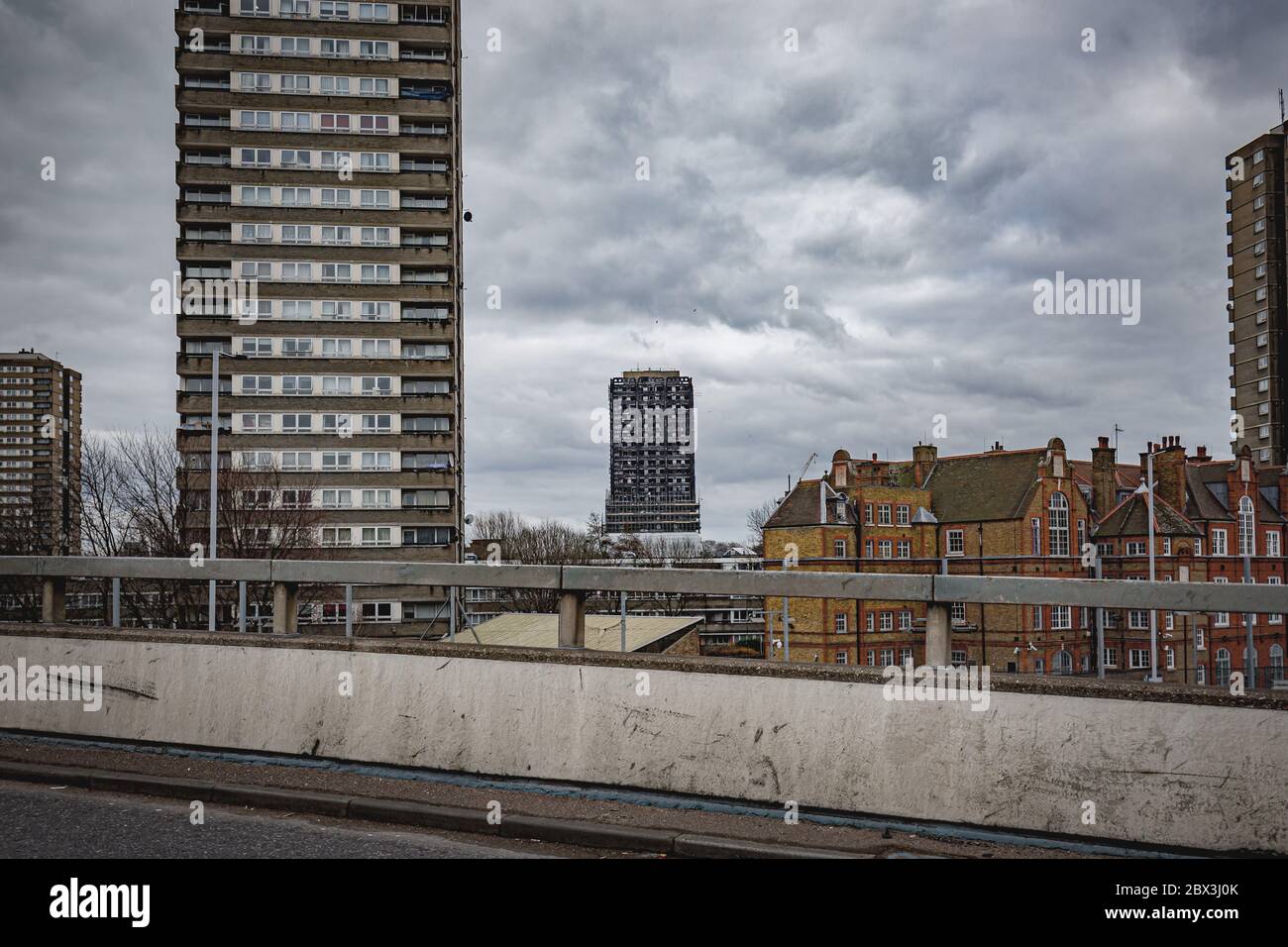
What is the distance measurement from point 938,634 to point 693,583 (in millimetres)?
1532

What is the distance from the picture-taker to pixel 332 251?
78.1 meters

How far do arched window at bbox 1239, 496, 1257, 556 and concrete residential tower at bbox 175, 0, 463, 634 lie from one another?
53815 mm

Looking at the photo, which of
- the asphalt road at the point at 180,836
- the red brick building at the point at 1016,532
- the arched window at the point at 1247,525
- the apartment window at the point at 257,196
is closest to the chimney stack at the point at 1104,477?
the red brick building at the point at 1016,532

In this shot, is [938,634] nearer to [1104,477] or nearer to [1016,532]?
[1016,532]

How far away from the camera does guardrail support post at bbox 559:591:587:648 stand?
21.7 ft

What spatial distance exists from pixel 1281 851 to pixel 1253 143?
12032 cm

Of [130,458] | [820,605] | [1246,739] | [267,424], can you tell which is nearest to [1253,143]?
[820,605]

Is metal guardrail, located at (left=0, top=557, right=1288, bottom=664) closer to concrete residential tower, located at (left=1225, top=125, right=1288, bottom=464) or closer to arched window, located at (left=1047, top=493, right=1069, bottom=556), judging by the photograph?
arched window, located at (left=1047, top=493, right=1069, bottom=556)

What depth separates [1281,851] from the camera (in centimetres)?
484

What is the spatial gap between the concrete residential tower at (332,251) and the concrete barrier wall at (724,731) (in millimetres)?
70218

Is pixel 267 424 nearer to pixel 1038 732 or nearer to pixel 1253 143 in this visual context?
pixel 1038 732

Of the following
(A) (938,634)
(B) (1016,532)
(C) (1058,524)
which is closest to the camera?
(A) (938,634)

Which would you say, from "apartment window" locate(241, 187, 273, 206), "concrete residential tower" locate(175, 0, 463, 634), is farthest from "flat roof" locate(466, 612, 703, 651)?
"apartment window" locate(241, 187, 273, 206)

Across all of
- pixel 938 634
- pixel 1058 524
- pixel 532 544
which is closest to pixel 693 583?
pixel 938 634
